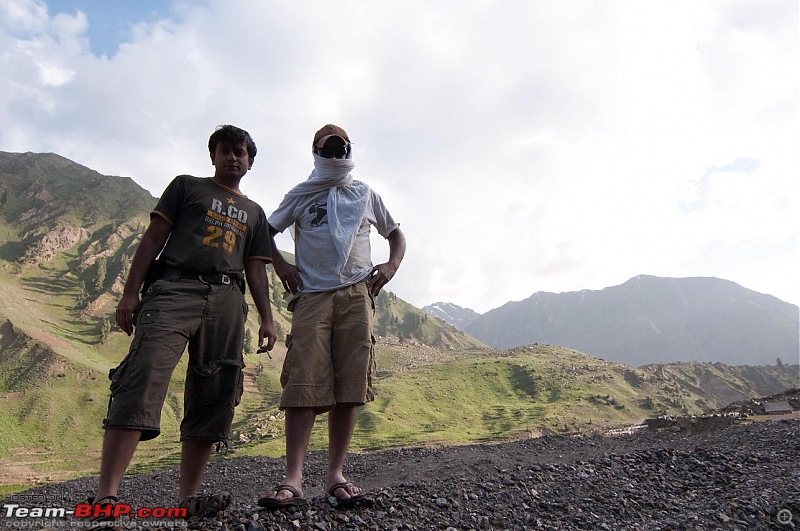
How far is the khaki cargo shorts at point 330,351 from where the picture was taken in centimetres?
358

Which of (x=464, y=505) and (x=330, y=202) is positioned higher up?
(x=330, y=202)

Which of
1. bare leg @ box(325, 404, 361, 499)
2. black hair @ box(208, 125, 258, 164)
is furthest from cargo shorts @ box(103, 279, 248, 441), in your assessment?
black hair @ box(208, 125, 258, 164)

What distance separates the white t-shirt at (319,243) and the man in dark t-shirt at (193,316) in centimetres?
31

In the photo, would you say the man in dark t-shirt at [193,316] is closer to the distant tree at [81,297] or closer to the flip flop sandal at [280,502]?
the flip flop sandal at [280,502]

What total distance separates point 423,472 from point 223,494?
21.9 feet

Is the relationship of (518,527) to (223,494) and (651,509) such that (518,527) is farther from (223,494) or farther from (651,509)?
(223,494)

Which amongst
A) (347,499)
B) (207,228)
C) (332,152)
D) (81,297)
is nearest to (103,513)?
(347,499)

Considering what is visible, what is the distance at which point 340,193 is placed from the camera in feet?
14.0

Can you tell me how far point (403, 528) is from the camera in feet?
11.3

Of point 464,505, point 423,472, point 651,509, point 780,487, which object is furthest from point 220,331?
point 423,472

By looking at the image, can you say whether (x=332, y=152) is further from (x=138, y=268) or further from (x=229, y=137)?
(x=138, y=268)

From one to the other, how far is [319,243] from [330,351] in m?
1.02

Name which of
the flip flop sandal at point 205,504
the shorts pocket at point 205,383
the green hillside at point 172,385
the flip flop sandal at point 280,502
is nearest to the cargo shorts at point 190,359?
the shorts pocket at point 205,383

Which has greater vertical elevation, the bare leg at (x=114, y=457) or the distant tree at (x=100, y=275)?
the distant tree at (x=100, y=275)
